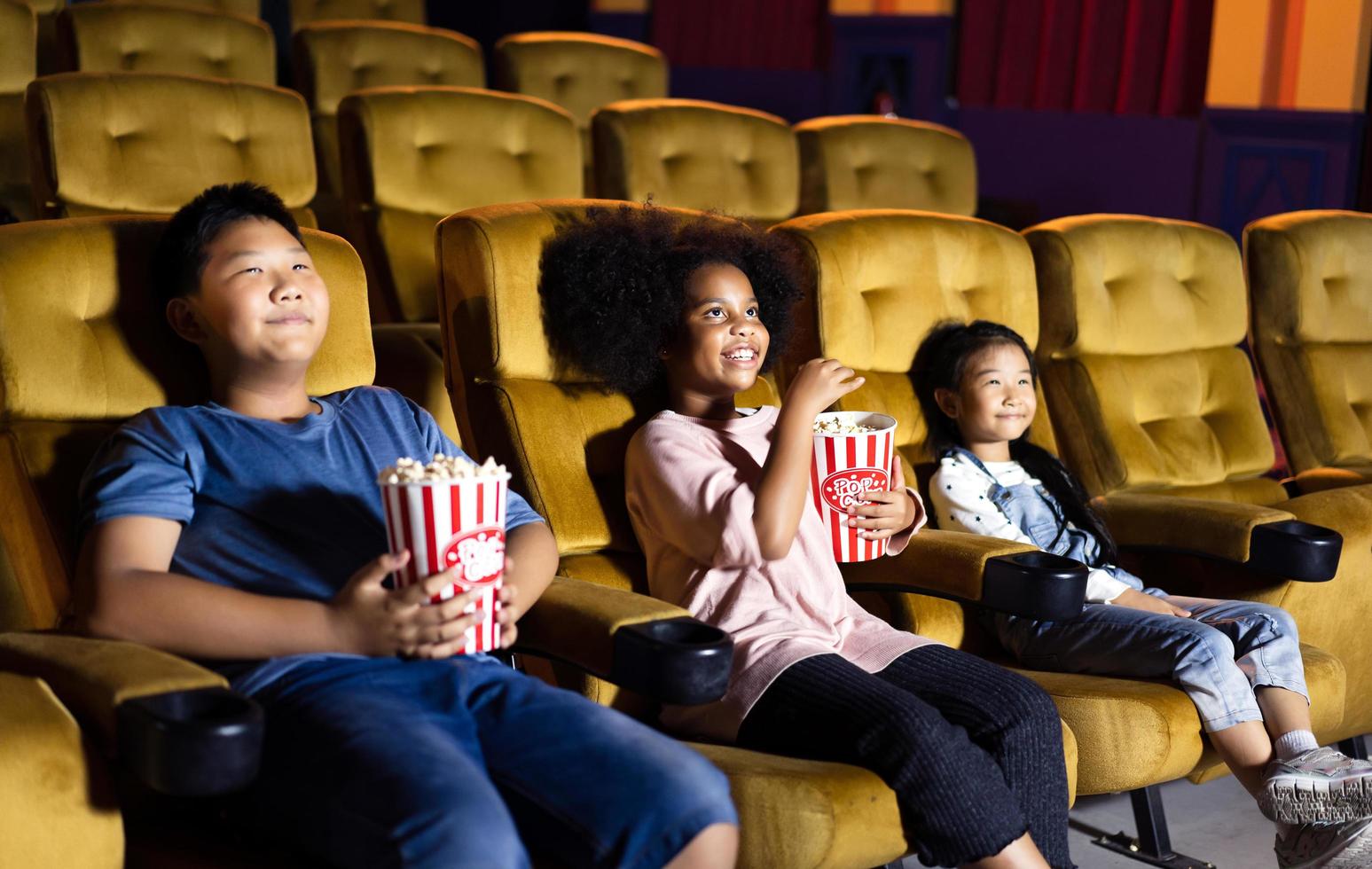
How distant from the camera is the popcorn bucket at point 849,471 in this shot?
1.91m

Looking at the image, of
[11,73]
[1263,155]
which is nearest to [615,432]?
[11,73]

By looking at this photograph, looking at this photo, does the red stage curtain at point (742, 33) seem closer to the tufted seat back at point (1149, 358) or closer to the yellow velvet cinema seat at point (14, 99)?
the yellow velvet cinema seat at point (14, 99)

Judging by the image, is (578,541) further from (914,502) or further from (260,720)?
(260,720)

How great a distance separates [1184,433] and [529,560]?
5.66 feet

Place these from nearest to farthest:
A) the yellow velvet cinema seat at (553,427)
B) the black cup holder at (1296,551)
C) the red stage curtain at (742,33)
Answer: the yellow velvet cinema seat at (553,427) → the black cup holder at (1296,551) → the red stage curtain at (742,33)

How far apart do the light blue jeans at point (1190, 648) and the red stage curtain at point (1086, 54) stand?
12.1 ft

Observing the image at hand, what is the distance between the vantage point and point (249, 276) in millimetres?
1693

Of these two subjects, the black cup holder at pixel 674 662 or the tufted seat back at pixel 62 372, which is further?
the tufted seat back at pixel 62 372

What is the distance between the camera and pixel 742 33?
702cm

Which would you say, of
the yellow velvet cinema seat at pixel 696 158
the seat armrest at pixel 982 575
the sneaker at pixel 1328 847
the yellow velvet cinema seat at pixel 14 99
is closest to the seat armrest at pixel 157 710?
the seat armrest at pixel 982 575

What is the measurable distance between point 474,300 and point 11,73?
2480mm

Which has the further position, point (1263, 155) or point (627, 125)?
point (1263, 155)

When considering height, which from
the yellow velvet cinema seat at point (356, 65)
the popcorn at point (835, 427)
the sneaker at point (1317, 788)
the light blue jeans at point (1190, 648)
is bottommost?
the sneaker at point (1317, 788)

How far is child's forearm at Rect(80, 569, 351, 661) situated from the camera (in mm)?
1465
